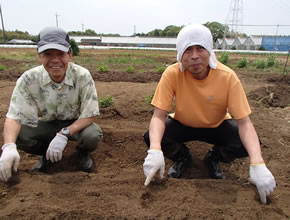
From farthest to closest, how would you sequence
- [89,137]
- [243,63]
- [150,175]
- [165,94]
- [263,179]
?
[243,63]
[89,137]
[165,94]
[150,175]
[263,179]

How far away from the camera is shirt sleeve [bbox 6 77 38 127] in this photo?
188 centimetres

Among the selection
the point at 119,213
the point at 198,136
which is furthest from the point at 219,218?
the point at 198,136

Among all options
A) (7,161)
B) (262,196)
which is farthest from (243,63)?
(7,161)

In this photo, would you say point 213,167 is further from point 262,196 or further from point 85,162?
point 85,162

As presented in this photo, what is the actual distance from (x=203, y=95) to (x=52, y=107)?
1.29 metres

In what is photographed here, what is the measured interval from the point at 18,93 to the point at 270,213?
2002mm

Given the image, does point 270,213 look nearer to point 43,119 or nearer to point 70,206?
point 70,206

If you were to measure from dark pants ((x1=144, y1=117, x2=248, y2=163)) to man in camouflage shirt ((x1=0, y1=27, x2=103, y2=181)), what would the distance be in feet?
1.90

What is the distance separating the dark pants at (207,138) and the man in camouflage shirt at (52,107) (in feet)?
1.90

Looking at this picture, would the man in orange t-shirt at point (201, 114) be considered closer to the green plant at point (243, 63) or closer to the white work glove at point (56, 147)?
the white work glove at point (56, 147)

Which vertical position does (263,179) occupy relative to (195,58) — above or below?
below

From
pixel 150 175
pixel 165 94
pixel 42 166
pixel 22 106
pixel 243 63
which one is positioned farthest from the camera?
pixel 243 63

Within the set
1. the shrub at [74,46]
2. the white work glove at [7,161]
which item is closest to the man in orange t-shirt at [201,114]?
the white work glove at [7,161]

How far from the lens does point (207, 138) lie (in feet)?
6.91
